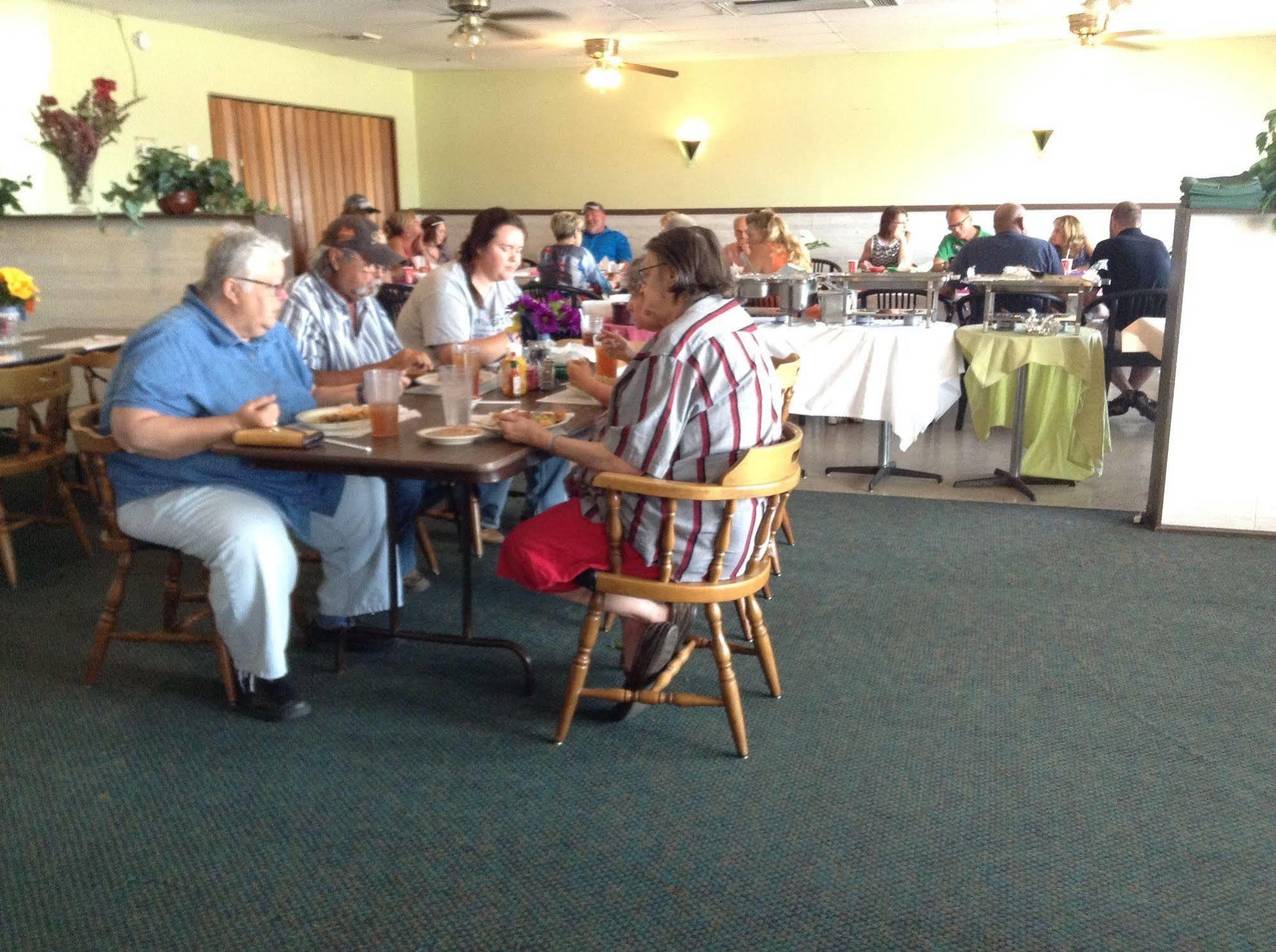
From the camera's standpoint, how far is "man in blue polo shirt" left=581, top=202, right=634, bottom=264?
358 inches

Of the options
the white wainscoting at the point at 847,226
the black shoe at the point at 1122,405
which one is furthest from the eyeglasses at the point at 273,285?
the white wainscoting at the point at 847,226

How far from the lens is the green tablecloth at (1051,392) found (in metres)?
4.49

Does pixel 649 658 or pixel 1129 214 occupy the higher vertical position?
pixel 1129 214

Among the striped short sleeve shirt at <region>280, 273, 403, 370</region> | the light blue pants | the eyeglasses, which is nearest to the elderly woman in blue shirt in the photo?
the striped short sleeve shirt at <region>280, 273, 403, 370</region>

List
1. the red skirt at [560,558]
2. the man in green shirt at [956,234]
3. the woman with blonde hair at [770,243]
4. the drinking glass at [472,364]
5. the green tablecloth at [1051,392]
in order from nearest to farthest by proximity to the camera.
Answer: the red skirt at [560,558] < the drinking glass at [472,364] < the green tablecloth at [1051,392] < the woman with blonde hair at [770,243] < the man in green shirt at [956,234]

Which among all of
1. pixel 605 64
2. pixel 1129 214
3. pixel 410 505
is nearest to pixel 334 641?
pixel 410 505

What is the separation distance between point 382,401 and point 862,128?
810 centimetres

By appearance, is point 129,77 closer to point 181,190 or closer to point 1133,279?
point 181,190

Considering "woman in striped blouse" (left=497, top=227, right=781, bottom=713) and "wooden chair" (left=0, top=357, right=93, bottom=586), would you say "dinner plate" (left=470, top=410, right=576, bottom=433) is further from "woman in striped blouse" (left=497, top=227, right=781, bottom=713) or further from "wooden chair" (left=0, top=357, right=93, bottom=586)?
"wooden chair" (left=0, top=357, right=93, bottom=586)

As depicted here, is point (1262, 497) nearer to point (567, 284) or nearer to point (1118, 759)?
point (1118, 759)

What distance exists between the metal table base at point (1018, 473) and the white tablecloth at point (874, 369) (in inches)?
11.6

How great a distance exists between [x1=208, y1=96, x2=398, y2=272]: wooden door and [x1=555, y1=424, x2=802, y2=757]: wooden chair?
6998mm

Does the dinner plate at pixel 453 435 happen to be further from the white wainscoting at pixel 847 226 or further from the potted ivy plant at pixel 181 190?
the white wainscoting at pixel 847 226

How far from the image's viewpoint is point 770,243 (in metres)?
5.52
